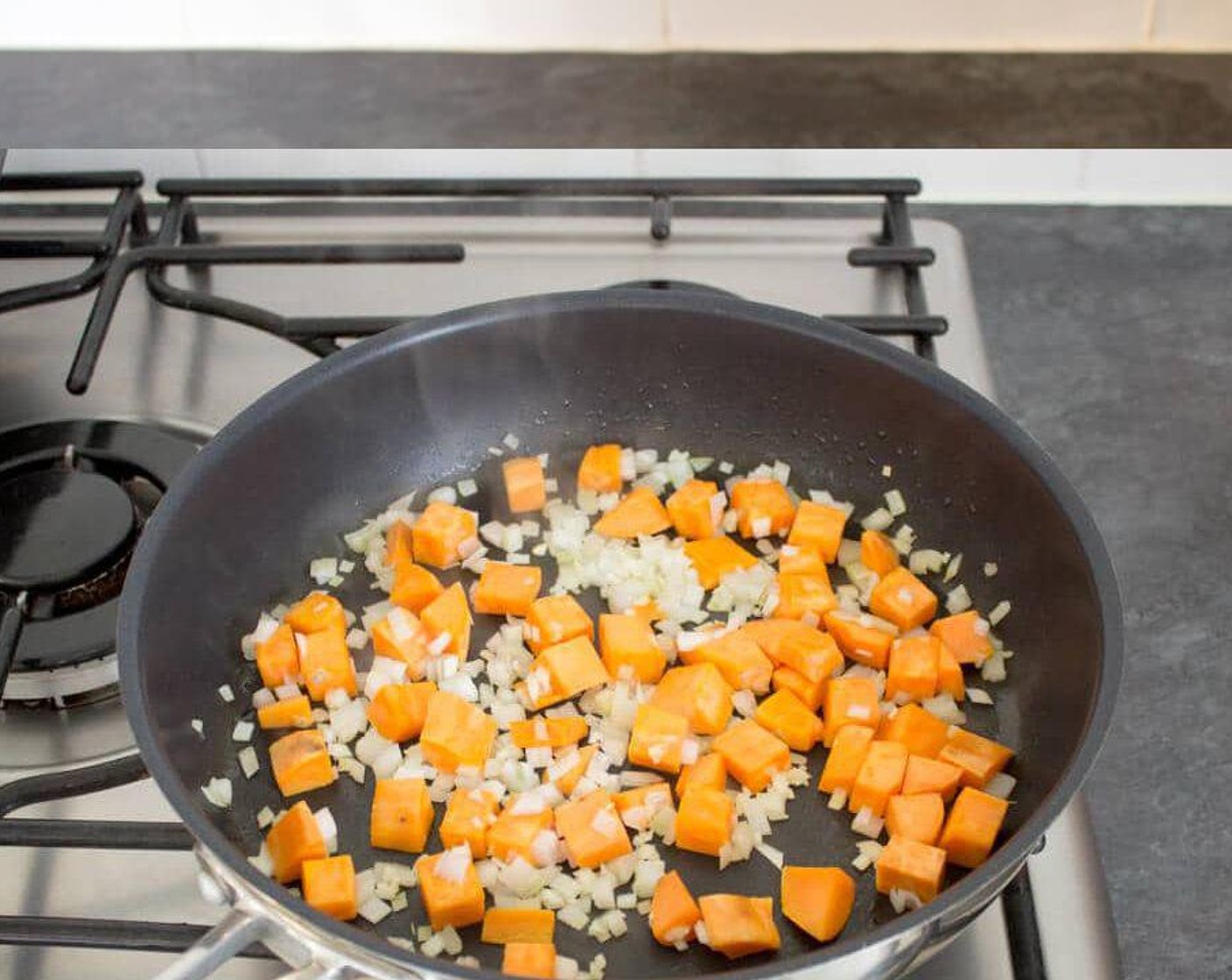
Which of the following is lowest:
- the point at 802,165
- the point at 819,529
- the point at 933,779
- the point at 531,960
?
the point at 531,960

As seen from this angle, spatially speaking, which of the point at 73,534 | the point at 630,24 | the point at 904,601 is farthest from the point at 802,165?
the point at 73,534

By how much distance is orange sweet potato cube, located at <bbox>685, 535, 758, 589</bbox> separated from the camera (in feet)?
3.39

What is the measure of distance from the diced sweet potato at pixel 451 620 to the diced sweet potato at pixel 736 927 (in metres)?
0.27

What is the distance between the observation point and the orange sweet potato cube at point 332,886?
2.68ft

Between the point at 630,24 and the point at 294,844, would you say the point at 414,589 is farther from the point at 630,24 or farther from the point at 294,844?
the point at 630,24

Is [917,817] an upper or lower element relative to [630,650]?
lower

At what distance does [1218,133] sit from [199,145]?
717mm

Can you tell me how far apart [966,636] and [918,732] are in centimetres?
8

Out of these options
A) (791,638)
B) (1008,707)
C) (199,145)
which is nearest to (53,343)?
(199,145)

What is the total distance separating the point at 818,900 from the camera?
81 cm

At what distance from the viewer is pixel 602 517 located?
108 centimetres

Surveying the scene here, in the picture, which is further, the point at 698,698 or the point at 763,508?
the point at 763,508

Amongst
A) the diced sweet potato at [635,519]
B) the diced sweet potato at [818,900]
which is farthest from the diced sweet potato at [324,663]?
the diced sweet potato at [818,900]

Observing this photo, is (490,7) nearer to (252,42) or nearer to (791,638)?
(252,42)
